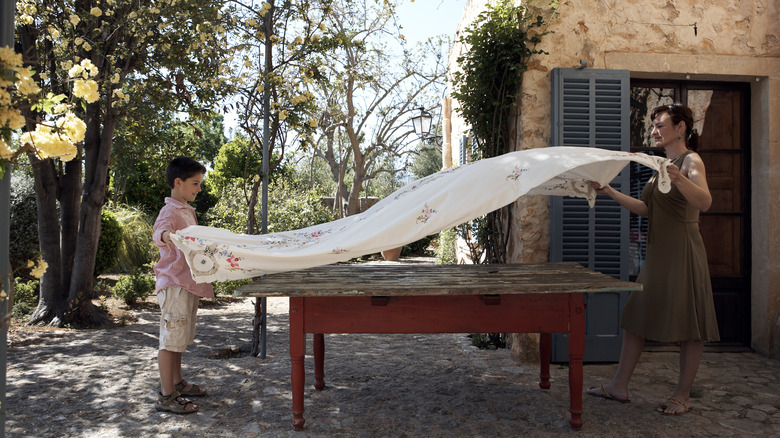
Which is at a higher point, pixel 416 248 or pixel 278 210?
pixel 278 210

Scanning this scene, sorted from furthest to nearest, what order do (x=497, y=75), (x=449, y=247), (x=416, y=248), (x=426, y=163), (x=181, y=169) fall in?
1. (x=426, y=163)
2. (x=416, y=248)
3. (x=449, y=247)
4. (x=497, y=75)
5. (x=181, y=169)

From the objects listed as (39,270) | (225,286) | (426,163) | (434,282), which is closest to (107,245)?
(225,286)

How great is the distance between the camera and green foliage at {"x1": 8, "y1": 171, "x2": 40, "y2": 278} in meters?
8.18

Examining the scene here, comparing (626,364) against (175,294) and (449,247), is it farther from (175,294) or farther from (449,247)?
(449,247)

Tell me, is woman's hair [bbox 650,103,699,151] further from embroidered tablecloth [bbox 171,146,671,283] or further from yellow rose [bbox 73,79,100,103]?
yellow rose [bbox 73,79,100,103]

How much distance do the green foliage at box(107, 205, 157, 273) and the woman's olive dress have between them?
28.7ft

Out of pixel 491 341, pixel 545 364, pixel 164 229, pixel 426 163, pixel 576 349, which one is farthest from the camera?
pixel 426 163

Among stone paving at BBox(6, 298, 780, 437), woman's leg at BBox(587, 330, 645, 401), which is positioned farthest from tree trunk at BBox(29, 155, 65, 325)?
woman's leg at BBox(587, 330, 645, 401)

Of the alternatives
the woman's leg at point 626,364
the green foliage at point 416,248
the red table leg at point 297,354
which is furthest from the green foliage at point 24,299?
the green foliage at point 416,248

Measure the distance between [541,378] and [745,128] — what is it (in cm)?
322

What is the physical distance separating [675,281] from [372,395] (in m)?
2.13

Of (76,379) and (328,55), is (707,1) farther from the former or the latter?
(76,379)

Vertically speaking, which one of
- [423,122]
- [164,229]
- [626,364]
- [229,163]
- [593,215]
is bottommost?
[626,364]

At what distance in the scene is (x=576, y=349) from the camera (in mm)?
3309
